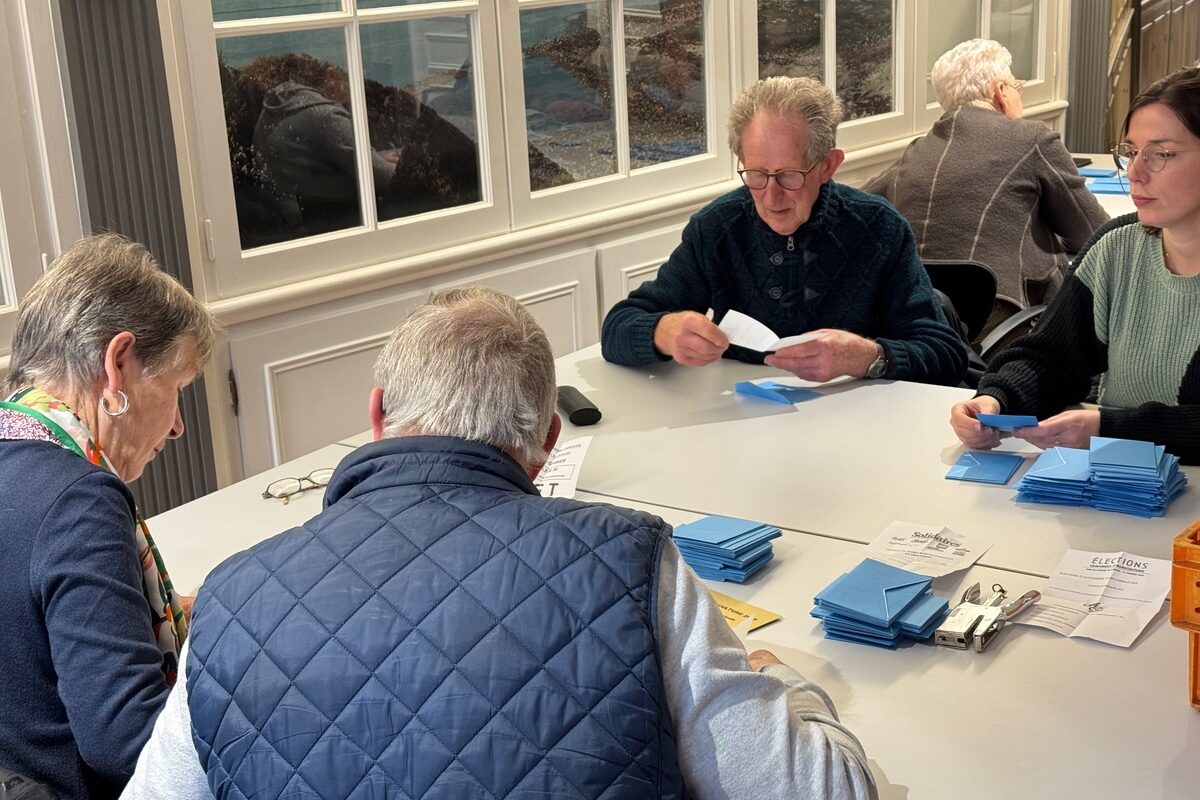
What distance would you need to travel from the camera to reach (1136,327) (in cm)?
241

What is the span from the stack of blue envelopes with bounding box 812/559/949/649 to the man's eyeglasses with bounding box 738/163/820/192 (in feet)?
4.12

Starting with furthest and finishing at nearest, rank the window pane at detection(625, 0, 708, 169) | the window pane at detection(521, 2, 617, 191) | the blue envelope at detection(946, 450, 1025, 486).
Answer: the window pane at detection(625, 0, 708, 169) → the window pane at detection(521, 2, 617, 191) → the blue envelope at detection(946, 450, 1025, 486)

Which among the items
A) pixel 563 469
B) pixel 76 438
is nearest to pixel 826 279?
pixel 563 469

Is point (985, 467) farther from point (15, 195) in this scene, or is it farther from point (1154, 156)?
point (15, 195)

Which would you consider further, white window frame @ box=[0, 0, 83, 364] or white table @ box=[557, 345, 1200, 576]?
white window frame @ box=[0, 0, 83, 364]

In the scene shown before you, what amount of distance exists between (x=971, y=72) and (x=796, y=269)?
1878mm

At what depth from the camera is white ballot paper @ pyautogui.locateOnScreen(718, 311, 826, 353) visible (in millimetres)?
2535

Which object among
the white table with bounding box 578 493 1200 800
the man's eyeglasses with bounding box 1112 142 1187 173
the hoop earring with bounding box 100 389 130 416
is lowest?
the white table with bounding box 578 493 1200 800

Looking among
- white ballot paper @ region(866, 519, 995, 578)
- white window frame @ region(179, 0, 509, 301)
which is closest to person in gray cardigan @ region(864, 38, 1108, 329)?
white window frame @ region(179, 0, 509, 301)

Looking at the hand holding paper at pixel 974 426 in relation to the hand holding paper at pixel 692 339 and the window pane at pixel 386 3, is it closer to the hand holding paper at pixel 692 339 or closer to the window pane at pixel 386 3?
the hand holding paper at pixel 692 339

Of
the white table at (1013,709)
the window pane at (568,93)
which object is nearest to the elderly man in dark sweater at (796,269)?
the white table at (1013,709)

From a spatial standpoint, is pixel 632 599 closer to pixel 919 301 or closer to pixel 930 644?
pixel 930 644

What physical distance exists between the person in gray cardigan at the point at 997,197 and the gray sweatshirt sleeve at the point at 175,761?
3.13 metres

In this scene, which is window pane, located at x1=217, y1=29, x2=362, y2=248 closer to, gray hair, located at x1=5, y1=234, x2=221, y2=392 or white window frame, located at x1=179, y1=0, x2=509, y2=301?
white window frame, located at x1=179, y1=0, x2=509, y2=301
